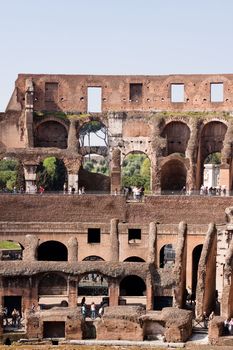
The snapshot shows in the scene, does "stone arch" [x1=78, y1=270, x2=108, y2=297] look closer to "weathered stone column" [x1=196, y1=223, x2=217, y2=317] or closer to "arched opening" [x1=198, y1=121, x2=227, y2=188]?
"weathered stone column" [x1=196, y1=223, x2=217, y2=317]

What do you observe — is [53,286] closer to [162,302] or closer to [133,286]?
[133,286]

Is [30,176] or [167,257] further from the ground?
[30,176]

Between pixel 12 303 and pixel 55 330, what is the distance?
16.0ft

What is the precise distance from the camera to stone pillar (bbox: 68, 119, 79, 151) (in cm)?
5503

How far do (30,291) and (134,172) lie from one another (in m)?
64.3

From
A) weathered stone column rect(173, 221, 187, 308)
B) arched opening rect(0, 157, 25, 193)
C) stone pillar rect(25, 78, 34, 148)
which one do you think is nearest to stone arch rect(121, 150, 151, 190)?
arched opening rect(0, 157, 25, 193)

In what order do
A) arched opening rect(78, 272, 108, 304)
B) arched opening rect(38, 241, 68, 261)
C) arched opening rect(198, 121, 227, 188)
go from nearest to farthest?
1. arched opening rect(78, 272, 108, 304)
2. arched opening rect(38, 241, 68, 261)
3. arched opening rect(198, 121, 227, 188)

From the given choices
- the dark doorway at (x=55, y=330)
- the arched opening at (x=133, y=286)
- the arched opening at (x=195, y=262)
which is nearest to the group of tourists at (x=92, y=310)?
the dark doorway at (x=55, y=330)

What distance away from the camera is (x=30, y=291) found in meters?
44.5

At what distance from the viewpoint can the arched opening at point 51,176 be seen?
77.4 meters

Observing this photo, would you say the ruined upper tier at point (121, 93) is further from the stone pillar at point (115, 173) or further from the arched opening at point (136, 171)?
the arched opening at point (136, 171)

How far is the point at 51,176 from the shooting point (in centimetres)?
7906

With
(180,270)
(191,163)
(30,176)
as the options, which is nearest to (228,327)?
(180,270)

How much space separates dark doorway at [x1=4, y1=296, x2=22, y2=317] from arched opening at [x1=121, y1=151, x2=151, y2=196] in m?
39.1
